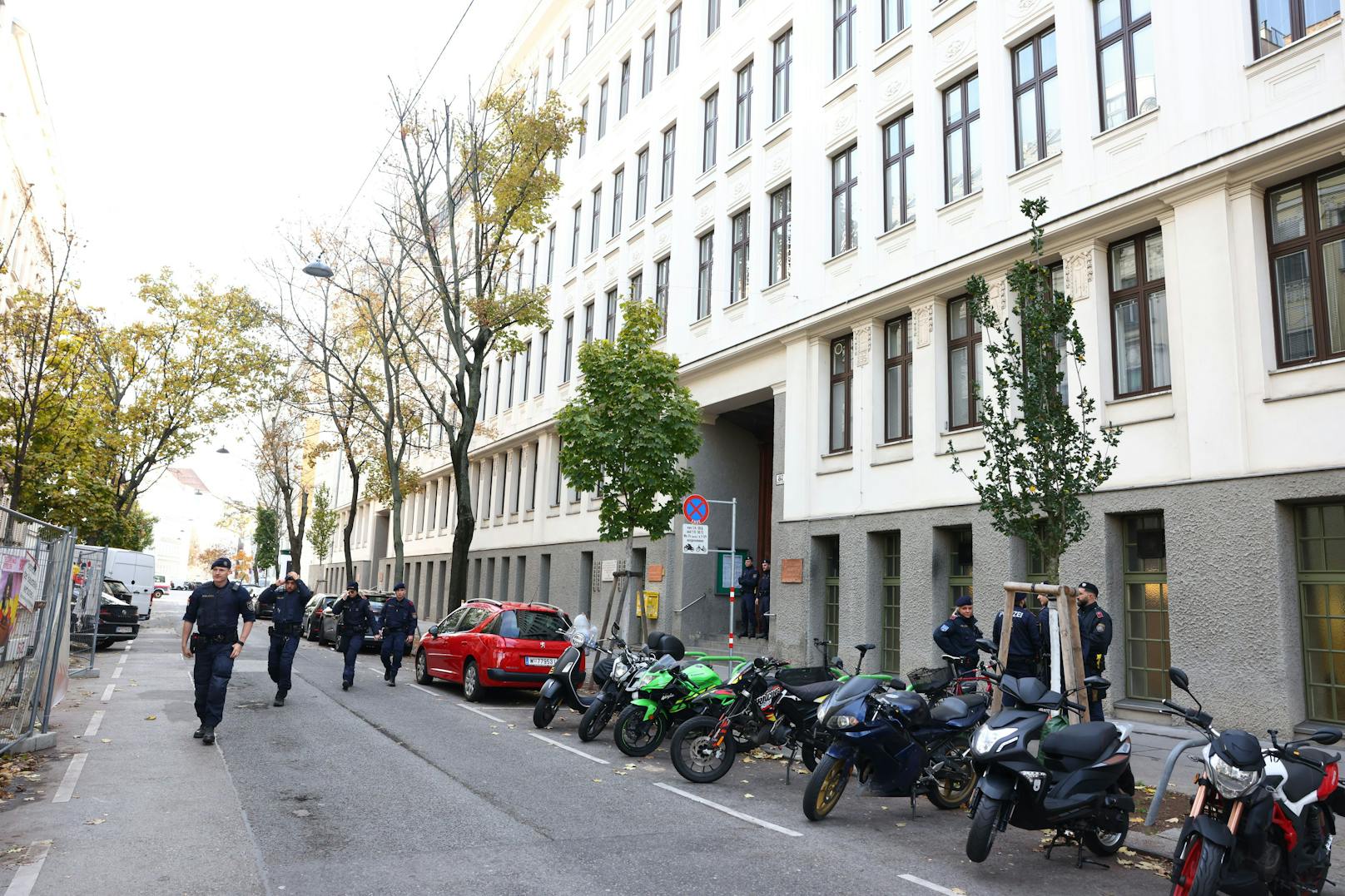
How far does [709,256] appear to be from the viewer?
953 inches

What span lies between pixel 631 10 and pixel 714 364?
13209mm

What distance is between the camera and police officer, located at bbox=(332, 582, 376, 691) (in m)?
16.0

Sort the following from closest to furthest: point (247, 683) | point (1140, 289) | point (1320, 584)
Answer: point (1320, 584), point (1140, 289), point (247, 683)

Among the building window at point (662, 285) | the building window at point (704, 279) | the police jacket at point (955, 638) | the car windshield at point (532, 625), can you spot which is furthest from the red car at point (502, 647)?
the building window at point (662, 285)

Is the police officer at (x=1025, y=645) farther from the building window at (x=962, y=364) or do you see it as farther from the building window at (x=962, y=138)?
the building window at (x=962, y=138)

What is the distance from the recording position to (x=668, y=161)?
26.7m

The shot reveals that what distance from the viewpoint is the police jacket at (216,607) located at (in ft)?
34.6

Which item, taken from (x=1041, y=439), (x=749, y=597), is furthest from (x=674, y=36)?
(x=1041, y=439)

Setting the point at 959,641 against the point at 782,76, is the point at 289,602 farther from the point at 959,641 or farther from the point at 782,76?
the point at 782,76

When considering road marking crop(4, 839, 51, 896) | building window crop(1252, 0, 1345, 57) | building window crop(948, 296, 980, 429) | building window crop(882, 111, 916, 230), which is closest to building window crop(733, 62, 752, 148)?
building window crop(882, 111, 916, 230)

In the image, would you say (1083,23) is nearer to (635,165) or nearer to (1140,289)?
(1140,289)

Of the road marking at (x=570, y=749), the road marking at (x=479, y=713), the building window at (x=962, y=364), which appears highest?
the building window at (x=962, y=364)

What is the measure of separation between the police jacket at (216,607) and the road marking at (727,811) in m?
5.19

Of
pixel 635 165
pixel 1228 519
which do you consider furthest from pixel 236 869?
pixel 635 165
